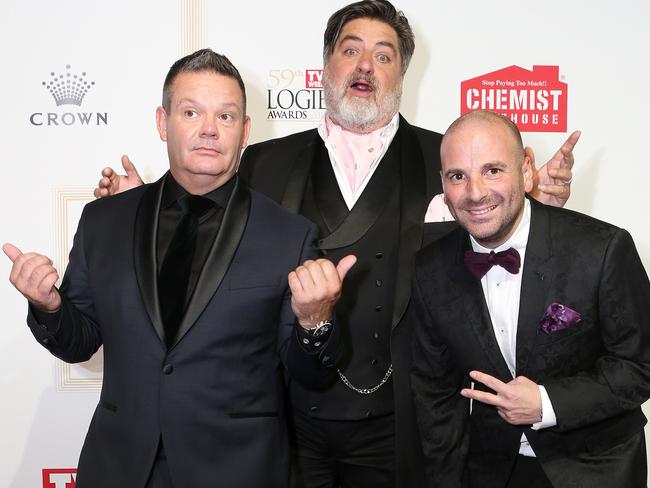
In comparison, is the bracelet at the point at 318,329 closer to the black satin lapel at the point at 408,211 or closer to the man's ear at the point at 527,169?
the black satin lapel at the point at 408,211

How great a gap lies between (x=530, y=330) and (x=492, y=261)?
0.20 m

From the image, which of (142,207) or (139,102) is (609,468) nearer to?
(142,207)

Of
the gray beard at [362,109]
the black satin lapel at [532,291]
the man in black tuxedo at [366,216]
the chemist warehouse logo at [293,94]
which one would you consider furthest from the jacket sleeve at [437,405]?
the chemist warehouse logo at [293,94]

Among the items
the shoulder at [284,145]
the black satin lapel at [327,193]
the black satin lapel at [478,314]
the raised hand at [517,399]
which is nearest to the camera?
the raised hand at [517,399]

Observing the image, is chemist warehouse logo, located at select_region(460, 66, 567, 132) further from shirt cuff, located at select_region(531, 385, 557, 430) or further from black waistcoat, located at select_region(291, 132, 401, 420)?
shirt cuff, located at select_region(531, 385, 557, 430)

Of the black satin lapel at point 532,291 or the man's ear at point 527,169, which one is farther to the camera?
the man's ear at point 527,169

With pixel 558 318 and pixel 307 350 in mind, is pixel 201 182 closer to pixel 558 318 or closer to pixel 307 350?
pixel 307 350

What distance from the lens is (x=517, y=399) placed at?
5.85ft

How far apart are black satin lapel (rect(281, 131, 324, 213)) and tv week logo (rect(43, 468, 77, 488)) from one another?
1.66 metres

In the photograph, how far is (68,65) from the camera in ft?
10.1

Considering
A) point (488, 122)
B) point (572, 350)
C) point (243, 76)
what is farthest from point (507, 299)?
point (243, 76)

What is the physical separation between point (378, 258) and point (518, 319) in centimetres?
54

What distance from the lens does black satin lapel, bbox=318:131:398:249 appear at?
225cm

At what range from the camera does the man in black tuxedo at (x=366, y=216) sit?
7.29ft
